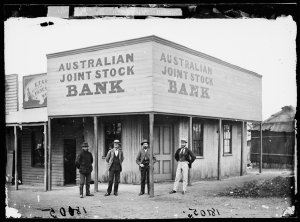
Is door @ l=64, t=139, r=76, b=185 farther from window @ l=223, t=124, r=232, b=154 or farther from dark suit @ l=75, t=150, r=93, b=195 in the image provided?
window @ l=223, t=124, r=232, b=154

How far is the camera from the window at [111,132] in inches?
631

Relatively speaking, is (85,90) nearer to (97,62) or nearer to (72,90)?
(72,90)

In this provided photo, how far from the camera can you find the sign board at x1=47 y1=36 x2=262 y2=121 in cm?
1272

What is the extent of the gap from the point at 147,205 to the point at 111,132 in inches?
222

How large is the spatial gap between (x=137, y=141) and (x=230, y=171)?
636 centimetres

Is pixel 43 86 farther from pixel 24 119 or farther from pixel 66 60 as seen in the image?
pixel 66 60

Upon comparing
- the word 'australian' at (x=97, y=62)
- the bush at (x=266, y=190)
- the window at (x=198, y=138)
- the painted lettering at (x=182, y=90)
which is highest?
the word 'australian' at (x=97, y=62)

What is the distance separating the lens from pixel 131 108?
13031 millimetres

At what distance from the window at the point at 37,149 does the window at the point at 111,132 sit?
3872 mm

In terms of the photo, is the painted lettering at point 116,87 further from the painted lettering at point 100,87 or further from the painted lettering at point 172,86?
the painted lettering at point 172,86

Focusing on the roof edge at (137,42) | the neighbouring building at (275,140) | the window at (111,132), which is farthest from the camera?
the neighbouring building at (275,140)

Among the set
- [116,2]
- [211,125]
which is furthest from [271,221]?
[211,125]

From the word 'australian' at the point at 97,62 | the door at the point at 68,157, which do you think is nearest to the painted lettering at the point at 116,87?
the word 'australian' at the point at 97,62

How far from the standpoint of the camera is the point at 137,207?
35.6ft
